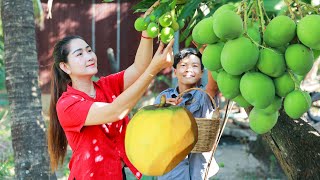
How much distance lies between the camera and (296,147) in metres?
2.02

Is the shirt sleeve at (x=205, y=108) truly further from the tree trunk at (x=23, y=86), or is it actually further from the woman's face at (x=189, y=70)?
the tree trunk at (x=23, y=86)

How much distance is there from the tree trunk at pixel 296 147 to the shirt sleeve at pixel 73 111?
0.83 m

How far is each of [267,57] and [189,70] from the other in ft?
7.23

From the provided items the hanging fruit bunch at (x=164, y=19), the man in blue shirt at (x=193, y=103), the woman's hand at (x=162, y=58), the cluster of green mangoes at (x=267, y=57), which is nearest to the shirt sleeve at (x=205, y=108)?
the man in blue shirt at (x=193, y=103)

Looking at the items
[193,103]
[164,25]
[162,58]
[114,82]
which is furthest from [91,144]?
[164,25]

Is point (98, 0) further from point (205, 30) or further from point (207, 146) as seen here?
point (205, 30)

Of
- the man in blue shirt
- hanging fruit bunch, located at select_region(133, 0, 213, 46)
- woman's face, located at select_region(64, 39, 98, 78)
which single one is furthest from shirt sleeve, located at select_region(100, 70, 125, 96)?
hanging fruit bunch, located at select_region(133, 0, 213, 46)

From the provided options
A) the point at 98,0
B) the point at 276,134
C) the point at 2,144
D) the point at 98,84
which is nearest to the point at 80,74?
the point at 98,84

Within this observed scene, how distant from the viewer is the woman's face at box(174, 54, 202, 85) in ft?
10.6

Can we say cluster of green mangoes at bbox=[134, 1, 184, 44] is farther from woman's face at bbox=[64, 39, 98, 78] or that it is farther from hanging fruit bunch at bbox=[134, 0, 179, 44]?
woman's face at bbox=[64, 39, 98, 78]

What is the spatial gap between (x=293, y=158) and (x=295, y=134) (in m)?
0.10

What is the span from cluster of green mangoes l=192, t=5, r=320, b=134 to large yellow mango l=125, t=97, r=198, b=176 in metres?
0.17

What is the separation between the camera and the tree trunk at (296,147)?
2.00 m

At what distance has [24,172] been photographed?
3.40 meters
